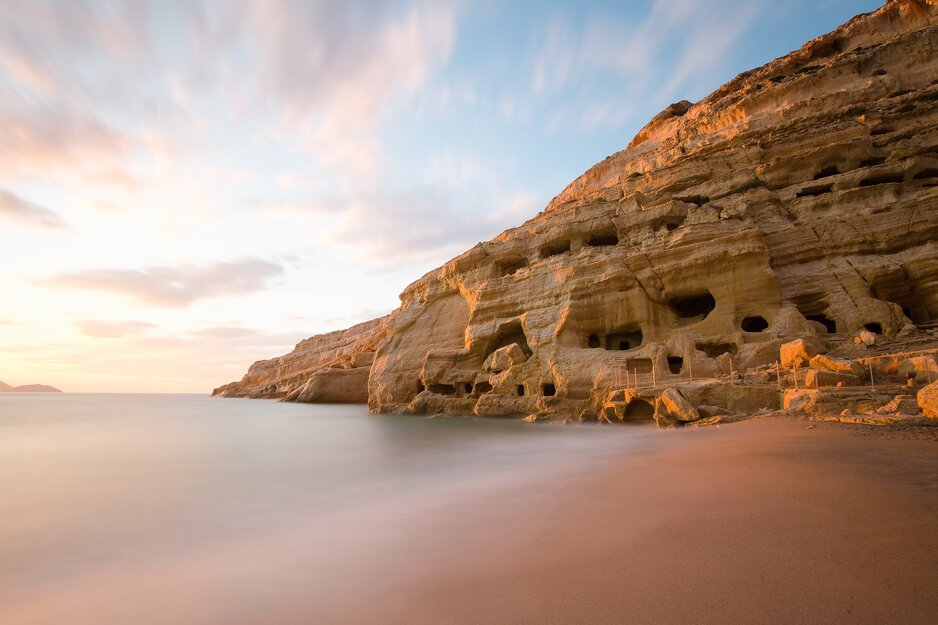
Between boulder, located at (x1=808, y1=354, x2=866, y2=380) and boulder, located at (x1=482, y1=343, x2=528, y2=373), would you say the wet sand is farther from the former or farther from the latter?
Answer: boulder, located at (x1=482, y1=343, x2=528, y2=373)

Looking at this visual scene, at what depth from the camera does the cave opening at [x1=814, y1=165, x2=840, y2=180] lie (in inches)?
805

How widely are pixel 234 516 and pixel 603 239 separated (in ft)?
67.1

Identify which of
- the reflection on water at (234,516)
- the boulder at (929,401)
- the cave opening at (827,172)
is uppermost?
the cave opening at (827,172)

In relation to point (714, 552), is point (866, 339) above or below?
Answer: above

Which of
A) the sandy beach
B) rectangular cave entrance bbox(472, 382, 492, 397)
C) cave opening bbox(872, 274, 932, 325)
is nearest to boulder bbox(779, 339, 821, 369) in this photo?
cave opening bbox(872, 274, 932, 325)

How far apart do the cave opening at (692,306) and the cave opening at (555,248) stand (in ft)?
20.0

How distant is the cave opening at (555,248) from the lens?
2305 centimetres

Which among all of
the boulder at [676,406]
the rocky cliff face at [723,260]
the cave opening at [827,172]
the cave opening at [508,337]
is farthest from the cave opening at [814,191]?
the cave opening at [508,337]

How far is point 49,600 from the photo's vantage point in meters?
3.96

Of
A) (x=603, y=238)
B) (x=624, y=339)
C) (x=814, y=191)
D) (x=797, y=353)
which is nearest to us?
(x=797, y=353)

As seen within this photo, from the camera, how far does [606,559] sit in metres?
3.24

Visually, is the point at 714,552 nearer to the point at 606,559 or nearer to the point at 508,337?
the point at 606,559

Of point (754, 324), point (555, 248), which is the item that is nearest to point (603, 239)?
point (555, 248)

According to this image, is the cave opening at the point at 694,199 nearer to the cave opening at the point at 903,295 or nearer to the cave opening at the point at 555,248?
the cave opening at the point at 555,248
